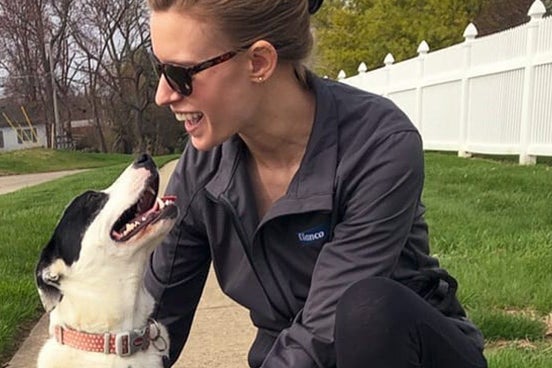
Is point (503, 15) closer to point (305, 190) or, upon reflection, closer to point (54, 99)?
point (305, 190)

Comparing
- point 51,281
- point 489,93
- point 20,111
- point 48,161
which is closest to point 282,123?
point 51,281

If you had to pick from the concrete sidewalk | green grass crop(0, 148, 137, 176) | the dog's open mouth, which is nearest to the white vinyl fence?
the concrete sidewalk

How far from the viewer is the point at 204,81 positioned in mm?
1956

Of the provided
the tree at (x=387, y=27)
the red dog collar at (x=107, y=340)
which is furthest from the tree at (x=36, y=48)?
the red dog collar at (x=107, y=340)

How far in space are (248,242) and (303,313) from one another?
299mm

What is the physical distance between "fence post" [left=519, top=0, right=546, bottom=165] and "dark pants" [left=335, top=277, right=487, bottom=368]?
285 inches

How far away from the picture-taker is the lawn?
323 centimetres

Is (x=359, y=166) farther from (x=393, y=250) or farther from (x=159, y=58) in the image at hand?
(x=159, y=58)

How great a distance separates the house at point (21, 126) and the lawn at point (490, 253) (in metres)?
38.6

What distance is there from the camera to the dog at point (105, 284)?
7.79 feet

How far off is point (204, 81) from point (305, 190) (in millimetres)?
434

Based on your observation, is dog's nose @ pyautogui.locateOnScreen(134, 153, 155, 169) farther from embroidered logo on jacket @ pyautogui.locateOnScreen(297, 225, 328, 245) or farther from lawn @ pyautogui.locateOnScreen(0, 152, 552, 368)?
lawn @ pyautogui.locateOnScreen(0, 152, 552, 368)

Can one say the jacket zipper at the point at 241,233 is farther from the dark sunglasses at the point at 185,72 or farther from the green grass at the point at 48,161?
the green grass at the point at 48,161

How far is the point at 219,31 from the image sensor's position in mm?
1934
